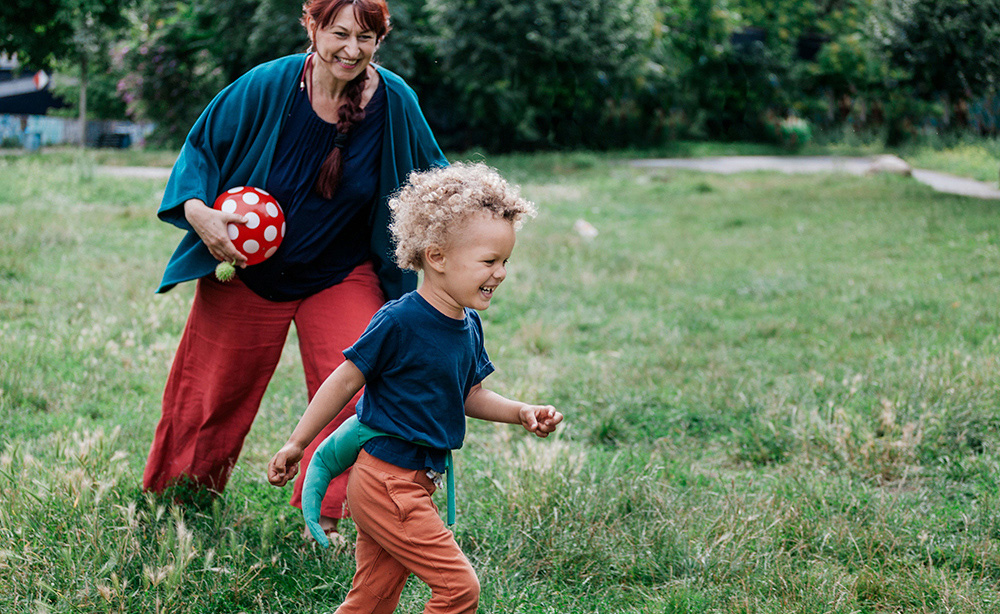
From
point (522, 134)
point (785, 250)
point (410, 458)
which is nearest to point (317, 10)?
point (410, 458)

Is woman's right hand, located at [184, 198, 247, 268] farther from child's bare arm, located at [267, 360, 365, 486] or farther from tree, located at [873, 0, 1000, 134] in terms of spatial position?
tree, located at [873, 0, 1000, 134]

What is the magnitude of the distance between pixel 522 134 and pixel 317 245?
79.5ft

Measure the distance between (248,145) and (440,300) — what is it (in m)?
1.39

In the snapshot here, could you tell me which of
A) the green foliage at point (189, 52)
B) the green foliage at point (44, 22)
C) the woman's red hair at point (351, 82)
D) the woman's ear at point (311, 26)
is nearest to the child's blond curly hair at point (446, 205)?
the woman's red hair at point (351, 82)

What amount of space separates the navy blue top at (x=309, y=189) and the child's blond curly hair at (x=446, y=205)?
3.17ft

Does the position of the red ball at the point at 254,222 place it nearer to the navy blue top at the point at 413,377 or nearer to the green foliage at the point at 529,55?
the navy blue top at the point at 413,377

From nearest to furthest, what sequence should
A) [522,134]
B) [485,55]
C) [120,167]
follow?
[120,167] < [485,55] < [522,134]

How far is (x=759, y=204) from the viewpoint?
596 inches

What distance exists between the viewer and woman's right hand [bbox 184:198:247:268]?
3.27m

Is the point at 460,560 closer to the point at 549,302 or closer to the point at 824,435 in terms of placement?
the point at 824,435

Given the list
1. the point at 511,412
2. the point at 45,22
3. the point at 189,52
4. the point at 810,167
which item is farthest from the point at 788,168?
the point at 511,412

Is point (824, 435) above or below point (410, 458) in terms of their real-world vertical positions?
below

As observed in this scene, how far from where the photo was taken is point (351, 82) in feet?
11.5

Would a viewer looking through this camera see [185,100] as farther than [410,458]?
Yes
